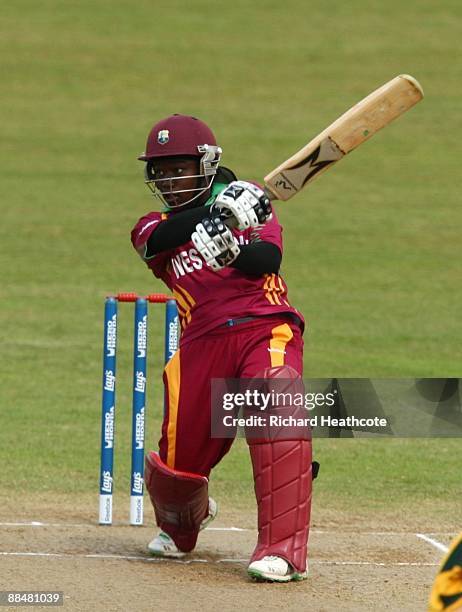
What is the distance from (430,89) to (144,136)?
5.69 meters

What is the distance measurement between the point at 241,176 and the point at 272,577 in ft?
47.8

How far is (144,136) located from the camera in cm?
2222

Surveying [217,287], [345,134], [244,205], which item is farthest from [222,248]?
[345,134]

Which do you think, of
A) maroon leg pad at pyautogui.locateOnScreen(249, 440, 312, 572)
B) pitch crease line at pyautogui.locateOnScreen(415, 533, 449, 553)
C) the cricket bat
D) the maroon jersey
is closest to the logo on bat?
the cricket bat

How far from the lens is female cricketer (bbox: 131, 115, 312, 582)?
549 cm

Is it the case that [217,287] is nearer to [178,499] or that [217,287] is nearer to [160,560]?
[178,499]

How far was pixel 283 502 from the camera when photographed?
216 inches

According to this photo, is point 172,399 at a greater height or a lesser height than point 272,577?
greater

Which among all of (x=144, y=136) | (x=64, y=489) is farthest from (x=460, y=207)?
(x=64, y=489)

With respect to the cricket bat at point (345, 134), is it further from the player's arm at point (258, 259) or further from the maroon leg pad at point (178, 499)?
the maroon leg pad at point (178, 499)

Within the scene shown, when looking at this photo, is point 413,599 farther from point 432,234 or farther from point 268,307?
point 432,234

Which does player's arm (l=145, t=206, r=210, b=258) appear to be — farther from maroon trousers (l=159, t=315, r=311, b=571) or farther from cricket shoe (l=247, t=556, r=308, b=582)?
cricket shoe (l=247, t=556, r=308, b=582)

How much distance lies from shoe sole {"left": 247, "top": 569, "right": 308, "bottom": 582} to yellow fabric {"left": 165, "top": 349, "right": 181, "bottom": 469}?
0.61 m

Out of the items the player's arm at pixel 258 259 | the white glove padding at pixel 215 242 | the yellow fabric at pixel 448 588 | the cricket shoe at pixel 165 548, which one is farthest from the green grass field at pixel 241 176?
the yellow fabric at pixel 448 588
